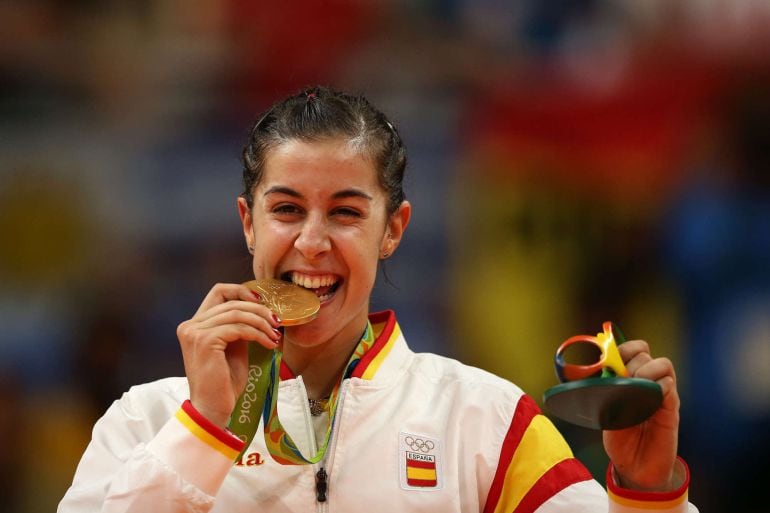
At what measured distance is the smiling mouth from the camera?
2.43m

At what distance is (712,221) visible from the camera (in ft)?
13.7

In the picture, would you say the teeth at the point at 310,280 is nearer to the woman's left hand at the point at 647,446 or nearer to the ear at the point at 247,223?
the ear at the point at 247,223

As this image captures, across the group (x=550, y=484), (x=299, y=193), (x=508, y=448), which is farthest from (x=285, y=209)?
(x=550, y=484)

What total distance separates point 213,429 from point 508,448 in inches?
29.3

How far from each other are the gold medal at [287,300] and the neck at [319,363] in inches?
10.1

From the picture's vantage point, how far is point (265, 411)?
232cm

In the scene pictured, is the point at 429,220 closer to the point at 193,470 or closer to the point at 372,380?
the point at 372,380

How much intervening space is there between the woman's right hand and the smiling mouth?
0.26m

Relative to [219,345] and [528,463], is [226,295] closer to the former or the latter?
[219,345]

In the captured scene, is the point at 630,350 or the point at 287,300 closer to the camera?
the point at 630,350

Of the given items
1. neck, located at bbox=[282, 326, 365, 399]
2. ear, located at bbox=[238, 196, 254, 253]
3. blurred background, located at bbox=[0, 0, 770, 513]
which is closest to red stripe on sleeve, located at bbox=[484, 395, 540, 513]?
neck, located at bbox=[282, 326, 365, 399]

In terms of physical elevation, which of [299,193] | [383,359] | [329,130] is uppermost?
[329,130]

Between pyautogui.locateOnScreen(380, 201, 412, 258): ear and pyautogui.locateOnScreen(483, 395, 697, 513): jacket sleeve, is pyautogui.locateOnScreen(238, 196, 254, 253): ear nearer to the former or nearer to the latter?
pyautogui.locateOnScreen(380, 201, 412, 258): ear

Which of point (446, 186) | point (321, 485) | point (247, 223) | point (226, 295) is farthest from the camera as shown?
point (446, 186)
